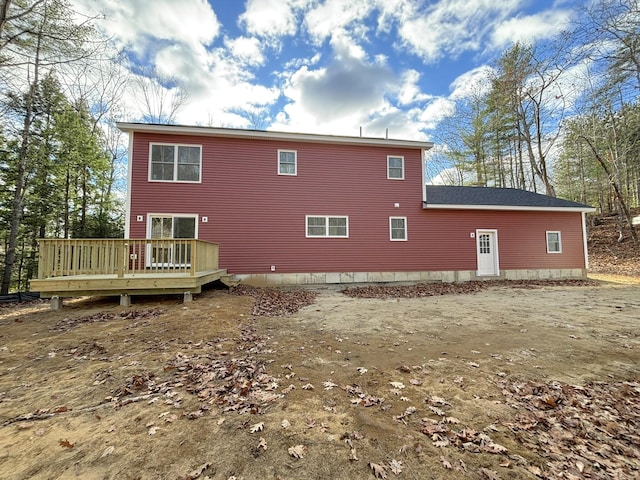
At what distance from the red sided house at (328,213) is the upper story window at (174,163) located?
0.04 metres

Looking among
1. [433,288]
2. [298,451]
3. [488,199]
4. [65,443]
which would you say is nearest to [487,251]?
[488,199]

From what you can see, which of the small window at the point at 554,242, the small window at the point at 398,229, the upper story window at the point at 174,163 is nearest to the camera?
the upper story window at the point at 174,163

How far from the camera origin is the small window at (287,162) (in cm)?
1162

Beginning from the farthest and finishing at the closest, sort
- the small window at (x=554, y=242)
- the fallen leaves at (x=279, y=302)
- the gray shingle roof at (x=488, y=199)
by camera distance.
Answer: the small window at (x=554, y=242), the gray shingle roof at (x=488, y=199), the fallen leaves at (x=279, y=302)

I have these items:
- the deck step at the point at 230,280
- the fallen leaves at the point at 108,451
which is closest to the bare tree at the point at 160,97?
the deck step at the point at 230,280

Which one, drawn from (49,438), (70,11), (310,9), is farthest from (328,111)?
(49,438)

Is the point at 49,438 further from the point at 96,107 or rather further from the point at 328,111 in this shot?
the point at 96,107

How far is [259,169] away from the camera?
11414 mm

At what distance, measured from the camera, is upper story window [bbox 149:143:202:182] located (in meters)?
10.6

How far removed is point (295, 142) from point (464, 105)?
673 inches

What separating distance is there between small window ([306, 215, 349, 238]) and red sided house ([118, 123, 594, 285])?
43mm

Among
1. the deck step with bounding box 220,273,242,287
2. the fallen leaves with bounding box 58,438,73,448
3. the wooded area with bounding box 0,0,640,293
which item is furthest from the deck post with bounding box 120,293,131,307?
the wooded area with bounding box 0,0,640,293

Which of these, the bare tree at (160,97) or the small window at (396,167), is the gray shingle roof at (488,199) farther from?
the bare tree at (160,97)

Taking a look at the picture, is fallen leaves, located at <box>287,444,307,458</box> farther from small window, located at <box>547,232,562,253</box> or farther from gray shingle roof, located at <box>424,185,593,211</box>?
small window, located at <box>547,232,562,253</box>
